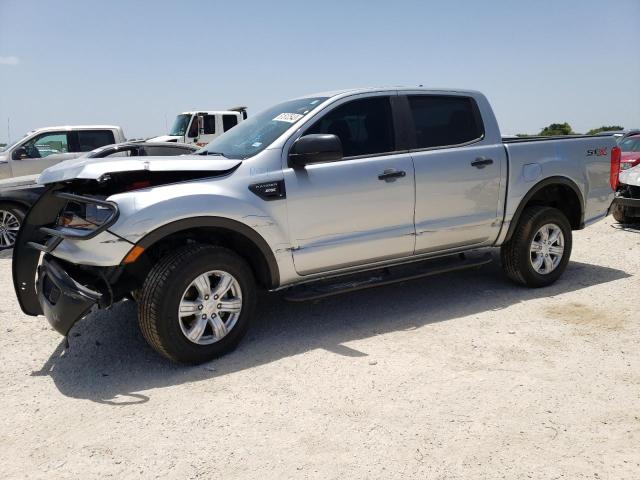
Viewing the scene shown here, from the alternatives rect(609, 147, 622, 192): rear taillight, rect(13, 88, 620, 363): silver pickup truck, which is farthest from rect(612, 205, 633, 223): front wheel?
rect(13, 88, 620, 363): silver pickup truck

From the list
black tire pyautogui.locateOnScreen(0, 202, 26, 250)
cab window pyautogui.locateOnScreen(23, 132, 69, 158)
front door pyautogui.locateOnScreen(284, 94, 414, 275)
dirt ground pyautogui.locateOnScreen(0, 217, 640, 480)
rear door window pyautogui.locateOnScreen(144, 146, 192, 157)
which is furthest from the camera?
cab window pyautogui.locateOnScreen(23, 132, 69, 158)

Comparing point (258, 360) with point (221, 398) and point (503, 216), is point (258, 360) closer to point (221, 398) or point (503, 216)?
point (221, 398)

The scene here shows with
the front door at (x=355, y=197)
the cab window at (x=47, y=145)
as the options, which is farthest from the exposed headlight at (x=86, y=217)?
the cab window at (x=47, y=145)

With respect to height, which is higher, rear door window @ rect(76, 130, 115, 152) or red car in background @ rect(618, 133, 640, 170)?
rear door window @ rect(76, 130, 115, 152)

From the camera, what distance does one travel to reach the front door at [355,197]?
156 inches

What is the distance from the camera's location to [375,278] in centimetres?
437

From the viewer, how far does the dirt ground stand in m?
2.61

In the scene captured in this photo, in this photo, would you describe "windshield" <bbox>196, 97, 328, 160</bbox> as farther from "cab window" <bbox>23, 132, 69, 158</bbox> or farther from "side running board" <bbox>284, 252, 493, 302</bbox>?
"cab window" <bbox>23, 132, 69, 158</bbox>

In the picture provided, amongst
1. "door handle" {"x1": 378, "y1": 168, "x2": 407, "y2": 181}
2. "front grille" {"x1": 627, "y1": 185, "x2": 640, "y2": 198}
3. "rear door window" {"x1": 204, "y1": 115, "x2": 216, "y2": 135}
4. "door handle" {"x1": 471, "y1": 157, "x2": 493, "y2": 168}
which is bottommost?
"front grille" {"x1": 627, "y1": 185, "x2": 640, "y2": 198}

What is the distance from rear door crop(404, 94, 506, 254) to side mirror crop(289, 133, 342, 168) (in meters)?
Answer: 0.88

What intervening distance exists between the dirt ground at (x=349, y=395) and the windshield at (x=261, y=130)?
144cm

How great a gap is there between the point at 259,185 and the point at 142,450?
185cm

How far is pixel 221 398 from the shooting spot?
10.7 feet

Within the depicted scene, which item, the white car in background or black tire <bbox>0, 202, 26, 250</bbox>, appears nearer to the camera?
black tire <bbox>0, 202, 26, 250</bbox>
